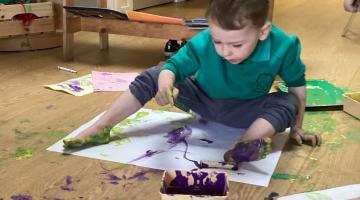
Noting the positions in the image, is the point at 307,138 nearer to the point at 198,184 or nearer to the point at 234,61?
the point at 234,61

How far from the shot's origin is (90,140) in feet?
3.56

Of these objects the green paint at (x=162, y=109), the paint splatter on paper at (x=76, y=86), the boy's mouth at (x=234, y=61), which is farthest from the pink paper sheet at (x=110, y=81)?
the boy's mouth at (x=234, y=61)

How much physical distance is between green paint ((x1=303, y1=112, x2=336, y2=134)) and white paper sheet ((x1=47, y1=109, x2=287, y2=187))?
0.10m

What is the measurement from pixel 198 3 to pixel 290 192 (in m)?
2.48

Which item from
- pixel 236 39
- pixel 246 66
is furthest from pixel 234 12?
pixel 246 66

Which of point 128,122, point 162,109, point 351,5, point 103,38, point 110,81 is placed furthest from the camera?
point 103,38

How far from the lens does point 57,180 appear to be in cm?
95

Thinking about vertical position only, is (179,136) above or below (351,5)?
below

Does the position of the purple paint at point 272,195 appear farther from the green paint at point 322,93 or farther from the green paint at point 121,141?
the green paint at point 322,93

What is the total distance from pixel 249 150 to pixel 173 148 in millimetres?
180

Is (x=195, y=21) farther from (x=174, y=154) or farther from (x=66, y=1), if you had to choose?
(x=174, y=154)

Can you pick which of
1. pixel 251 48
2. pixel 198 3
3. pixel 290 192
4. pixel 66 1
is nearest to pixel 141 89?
pixel 251 48

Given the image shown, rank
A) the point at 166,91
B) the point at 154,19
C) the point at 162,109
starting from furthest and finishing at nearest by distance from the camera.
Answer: the point at 154,19
the point at 162,109
the point at 166,91

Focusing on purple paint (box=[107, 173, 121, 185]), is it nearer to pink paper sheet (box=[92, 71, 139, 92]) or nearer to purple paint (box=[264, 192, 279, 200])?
purple paint (box=[264, 192, 279, 200])
